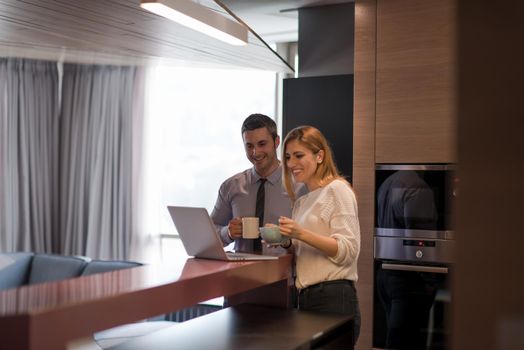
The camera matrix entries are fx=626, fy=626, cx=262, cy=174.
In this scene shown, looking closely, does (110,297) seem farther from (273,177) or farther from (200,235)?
(273,177)

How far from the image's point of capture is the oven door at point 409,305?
322 centimetres

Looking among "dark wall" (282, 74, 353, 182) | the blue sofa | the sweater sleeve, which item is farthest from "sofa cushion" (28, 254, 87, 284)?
the sweater sleeve

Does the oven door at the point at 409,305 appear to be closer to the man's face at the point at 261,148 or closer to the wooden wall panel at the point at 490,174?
the man's face at the point at 261,148

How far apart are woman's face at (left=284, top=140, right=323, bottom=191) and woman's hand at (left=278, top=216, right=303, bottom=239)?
0.32 m

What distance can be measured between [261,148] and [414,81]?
0.90 meters

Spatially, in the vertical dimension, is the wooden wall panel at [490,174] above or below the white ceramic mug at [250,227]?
above

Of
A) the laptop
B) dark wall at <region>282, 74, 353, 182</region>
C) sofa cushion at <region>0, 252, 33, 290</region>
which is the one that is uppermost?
dark wall at <region>282, 74, 353, 182</region>

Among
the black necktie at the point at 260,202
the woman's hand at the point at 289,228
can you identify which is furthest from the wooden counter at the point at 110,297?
the black necktie at the point at 260,202

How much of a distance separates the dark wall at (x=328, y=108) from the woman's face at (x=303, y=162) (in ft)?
4.31

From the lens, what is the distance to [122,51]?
13.3 feet

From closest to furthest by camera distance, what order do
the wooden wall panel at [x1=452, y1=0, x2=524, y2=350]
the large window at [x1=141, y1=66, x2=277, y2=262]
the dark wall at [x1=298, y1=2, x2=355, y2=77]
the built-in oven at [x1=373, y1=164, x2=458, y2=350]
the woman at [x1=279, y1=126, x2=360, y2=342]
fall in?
the wooden wall panel at [x1=452, y1=0, x2=524, y2=350]
the woman at [x1=279, y1=126, x2=360, y2=342]
the built-in oven at [x1=373, y1=164, x2=458, y2=350]
the dark wall at [x1=298, y1=2, x2=355, y2=77]
the large window at [x1=141, y1=66, x2=277, y2=262]

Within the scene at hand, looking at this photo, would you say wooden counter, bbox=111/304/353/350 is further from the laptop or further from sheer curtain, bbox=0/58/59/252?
sheer curtain, bbox=0/58/59/252

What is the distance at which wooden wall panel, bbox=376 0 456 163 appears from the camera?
127 inches

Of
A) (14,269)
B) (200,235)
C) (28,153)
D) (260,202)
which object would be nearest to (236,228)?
(200,235)
